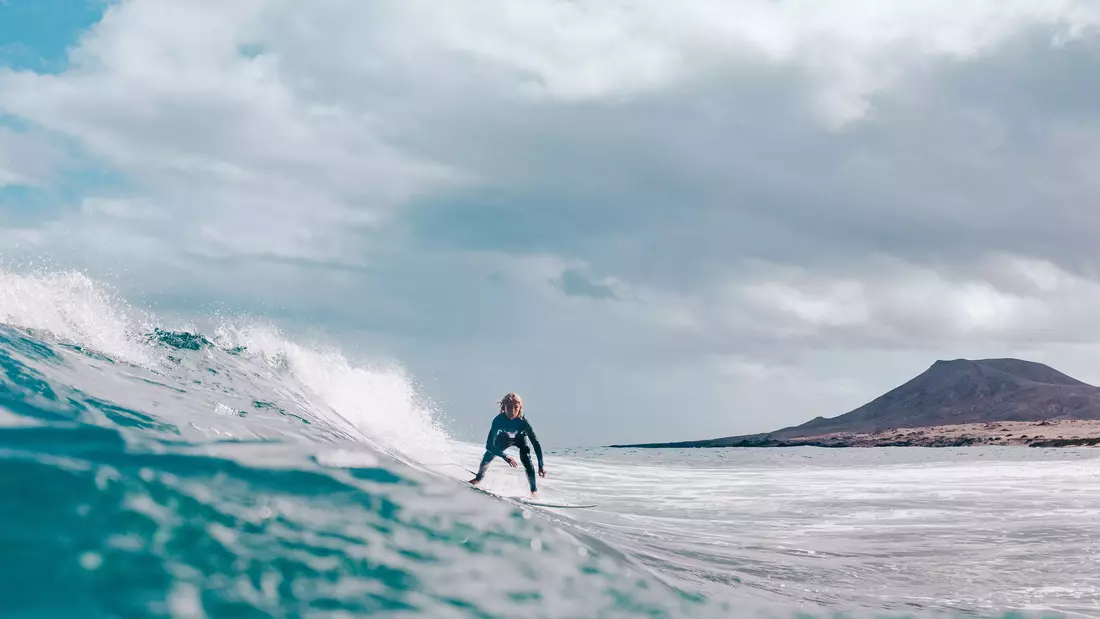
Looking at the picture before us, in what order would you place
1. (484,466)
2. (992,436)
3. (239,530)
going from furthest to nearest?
(992,436) < (484,466) < (239,530)

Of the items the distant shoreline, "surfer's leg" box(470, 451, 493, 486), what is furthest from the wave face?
the distant shoreline

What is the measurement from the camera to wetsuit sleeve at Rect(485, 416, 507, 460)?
13625mm

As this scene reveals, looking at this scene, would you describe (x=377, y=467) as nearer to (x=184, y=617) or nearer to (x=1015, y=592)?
(x=184, y=617)

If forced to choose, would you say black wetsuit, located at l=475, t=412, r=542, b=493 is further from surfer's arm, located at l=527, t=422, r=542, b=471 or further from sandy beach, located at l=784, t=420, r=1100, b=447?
sandy beach, located at l=784, t=420, r=1100, b=447

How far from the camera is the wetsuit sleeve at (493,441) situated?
13.6 meters

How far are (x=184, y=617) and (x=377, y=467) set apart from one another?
8.65ft

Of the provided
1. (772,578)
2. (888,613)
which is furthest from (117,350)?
(888,613)

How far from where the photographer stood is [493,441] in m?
13.7

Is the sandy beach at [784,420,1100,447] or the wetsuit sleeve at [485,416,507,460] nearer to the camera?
the wetsuit sleeve at [485,416,507,460]

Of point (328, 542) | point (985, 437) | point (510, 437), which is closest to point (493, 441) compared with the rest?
point (510, 437)

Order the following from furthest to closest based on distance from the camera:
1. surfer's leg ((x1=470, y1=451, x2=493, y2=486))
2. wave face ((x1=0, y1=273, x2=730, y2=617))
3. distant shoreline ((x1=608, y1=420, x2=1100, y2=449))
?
distant shoreline ((x1=608, y1=420, x2=1100, y2=449))
surfer's leg ((x1=470, y1=451, x2=493, y2=486))
wave face ((x1=0, y1=273, x2=730, y2=617))

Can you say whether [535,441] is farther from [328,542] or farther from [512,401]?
[328,542]

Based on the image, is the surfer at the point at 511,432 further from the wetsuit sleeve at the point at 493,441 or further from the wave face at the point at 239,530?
the wave face at the point at 239,530

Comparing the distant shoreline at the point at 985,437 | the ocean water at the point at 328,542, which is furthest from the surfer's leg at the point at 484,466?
the distant shoreline at the point at 985,437
